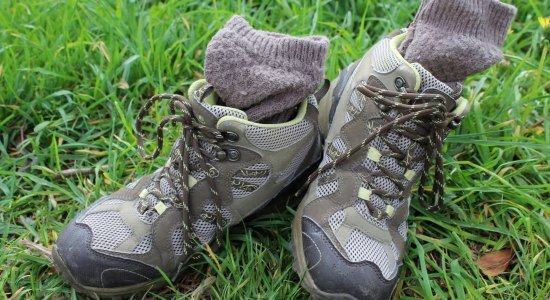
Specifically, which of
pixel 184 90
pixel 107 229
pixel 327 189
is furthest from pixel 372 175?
pixel 184 90

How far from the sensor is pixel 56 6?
6.79 feet

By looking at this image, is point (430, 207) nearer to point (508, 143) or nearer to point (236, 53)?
point (508, 143)

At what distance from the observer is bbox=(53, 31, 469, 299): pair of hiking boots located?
127 centimetres

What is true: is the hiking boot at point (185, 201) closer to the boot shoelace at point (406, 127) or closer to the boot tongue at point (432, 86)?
the boot shoelace at point (406, 127)

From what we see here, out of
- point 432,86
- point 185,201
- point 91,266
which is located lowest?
point 91,266

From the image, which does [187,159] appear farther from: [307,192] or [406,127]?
[406,127]

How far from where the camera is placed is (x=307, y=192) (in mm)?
1427

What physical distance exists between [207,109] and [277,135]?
171 millimetres

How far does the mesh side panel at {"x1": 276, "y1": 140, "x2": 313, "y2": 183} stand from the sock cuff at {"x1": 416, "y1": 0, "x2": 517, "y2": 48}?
392 millimetres

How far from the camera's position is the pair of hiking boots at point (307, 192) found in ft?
4.18

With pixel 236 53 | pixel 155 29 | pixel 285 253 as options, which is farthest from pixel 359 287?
pixel 155 29

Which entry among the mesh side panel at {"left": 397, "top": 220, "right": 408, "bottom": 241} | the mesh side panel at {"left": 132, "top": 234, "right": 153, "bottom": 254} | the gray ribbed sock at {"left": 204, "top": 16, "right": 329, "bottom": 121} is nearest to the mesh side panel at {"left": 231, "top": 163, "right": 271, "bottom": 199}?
the gray ribbed sock at {"left": 204, "top": 16, "right": 329, "bottom": 121}

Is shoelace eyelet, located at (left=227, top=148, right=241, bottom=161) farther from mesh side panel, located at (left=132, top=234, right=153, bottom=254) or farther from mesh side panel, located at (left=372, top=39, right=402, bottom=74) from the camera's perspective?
mesh side panel, located at (left=372, top=39, right=402, bottom=74)

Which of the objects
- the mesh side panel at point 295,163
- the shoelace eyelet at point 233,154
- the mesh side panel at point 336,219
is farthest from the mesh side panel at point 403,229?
the shoelace eyelet at point 233,154
